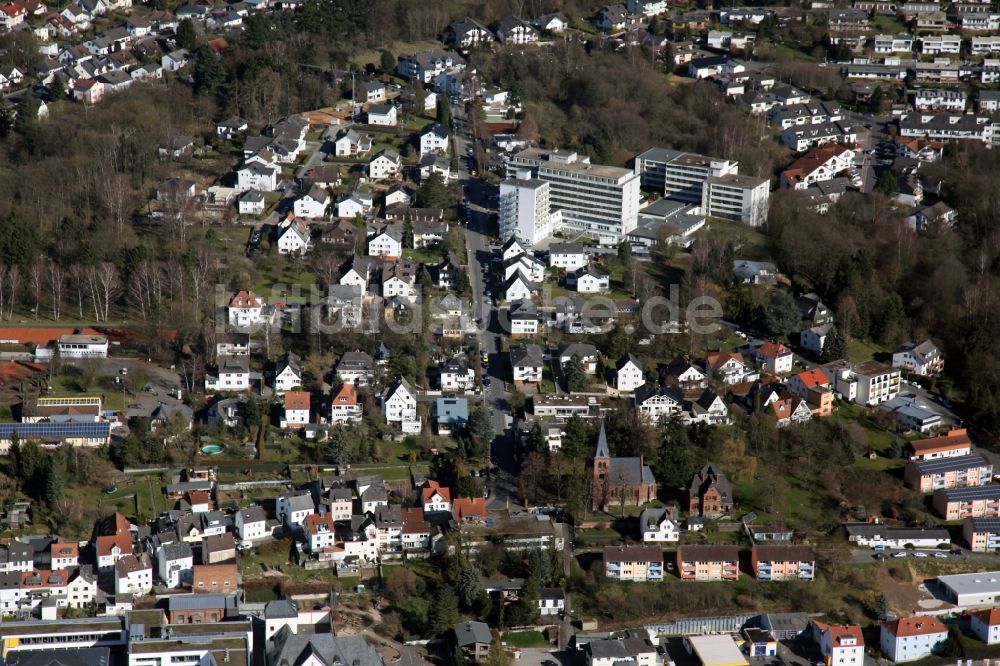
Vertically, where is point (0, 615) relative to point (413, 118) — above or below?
below

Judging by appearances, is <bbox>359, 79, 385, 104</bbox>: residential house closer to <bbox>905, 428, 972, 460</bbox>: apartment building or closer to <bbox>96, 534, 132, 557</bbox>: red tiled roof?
<bbox>905, 428, 972, 460</bbox>: apartment building

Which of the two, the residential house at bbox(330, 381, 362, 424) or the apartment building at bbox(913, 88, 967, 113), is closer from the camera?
the residential house at bbox(330, 381, 362, 424)

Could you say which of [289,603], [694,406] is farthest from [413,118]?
[289,603]

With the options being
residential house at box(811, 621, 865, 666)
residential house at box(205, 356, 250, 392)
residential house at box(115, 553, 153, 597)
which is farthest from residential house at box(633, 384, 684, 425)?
residential house at box(115, 553, 153, 597)

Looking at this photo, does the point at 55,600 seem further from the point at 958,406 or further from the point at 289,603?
the point at 958,406

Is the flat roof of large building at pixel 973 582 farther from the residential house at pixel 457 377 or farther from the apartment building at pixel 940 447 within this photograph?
the residential house at pixel 457 377

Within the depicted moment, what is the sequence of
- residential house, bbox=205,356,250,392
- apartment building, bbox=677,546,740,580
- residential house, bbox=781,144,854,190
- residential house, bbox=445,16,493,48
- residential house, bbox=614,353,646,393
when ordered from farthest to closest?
1. residential house, bbox=445,16,493,48
2. residential house, bbox=781,144,854,190
3. residential house, bbox=614,353,646,393
4. residential house, bbox=205,356,250,392
5. apartment building, bbox=677,546,740,580

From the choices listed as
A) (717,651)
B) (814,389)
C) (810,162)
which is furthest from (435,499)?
(810,162)
